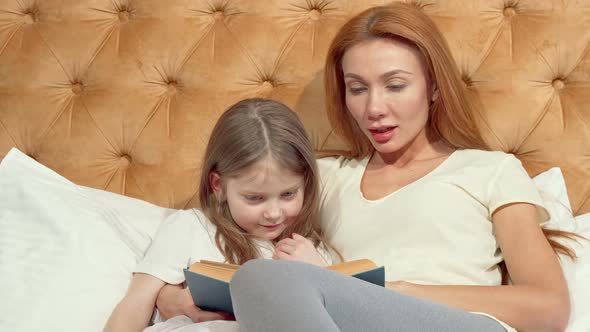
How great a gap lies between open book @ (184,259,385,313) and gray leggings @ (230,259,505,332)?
5cm

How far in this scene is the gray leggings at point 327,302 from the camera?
1027 millimetres

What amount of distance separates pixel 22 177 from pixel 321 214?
0.62 metres

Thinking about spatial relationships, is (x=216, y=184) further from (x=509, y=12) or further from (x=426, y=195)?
(x=509, y=12)

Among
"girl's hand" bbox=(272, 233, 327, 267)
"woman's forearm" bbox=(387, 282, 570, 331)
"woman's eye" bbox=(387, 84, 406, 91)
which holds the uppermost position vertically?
"woman's eye" bbox=(387, 84, 406, 91)

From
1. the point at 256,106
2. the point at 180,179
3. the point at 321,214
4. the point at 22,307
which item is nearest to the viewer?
the point at 22,307

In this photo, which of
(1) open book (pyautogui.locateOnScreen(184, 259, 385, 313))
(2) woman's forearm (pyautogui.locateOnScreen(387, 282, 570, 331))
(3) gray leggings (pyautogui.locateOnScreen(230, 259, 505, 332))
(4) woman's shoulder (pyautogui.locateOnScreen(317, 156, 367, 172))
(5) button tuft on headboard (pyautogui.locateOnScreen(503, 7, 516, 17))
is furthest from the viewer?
(5) button tuft on headboard (pyautogui.locateOnScreen(503, 7, 516, 17))

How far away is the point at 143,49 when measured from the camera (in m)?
1.84

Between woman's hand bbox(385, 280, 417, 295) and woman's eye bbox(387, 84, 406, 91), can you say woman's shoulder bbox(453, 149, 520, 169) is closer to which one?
woman's eye bbox(387, 84, 406, 91)

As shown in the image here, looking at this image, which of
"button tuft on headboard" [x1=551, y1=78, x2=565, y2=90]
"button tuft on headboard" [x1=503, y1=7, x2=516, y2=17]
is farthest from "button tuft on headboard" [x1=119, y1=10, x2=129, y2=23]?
"button tuft on headboard" [x1=551, y1=78, x2=565, y2=90]

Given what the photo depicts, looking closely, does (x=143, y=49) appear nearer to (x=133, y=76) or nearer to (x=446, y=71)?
(x=133, y=76)

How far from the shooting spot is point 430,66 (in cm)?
154

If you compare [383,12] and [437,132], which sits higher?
[383,12]

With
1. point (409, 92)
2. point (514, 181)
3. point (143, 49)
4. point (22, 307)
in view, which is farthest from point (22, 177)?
point (514, 181)

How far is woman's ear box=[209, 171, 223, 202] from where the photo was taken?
4.94ft
